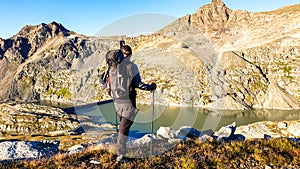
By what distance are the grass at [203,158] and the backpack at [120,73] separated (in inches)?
118

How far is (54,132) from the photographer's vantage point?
129m

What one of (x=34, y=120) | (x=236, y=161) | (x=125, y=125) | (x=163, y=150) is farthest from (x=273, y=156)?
(x=34, y=120)

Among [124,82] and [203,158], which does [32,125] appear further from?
[203,158]

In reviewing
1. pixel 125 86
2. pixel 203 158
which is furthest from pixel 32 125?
pixel 203 158

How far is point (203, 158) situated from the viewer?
10.4 metres

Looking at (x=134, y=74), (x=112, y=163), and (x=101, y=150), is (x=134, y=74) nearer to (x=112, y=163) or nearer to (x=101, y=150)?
(x=112, y=163)

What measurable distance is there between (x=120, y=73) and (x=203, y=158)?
5064mm

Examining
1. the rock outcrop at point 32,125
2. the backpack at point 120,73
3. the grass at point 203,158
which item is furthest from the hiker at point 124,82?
the rock outcrop at point 32,125

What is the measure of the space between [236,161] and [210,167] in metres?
1.35

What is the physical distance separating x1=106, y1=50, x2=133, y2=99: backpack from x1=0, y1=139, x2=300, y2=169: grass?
299cm

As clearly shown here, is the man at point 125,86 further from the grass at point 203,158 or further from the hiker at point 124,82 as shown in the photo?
the grass at point 203,158

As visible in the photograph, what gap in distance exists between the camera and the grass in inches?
385

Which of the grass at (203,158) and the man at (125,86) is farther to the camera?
the grass at (203,158)

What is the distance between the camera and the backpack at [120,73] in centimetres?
945
